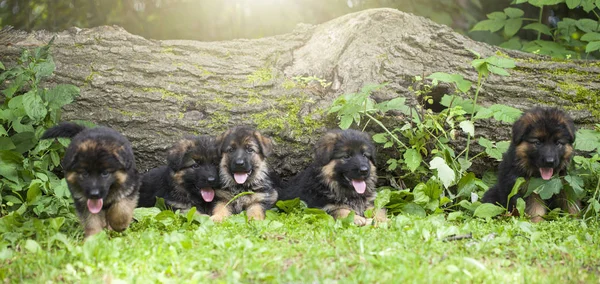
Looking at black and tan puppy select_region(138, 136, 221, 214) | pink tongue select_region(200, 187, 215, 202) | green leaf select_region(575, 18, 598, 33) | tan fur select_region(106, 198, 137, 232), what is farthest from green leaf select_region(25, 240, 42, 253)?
green leaf select_region(575, 18, 598, 33)

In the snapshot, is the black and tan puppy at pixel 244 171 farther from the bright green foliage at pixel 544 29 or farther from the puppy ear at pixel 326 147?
the bright green foliage at pixel 544 29

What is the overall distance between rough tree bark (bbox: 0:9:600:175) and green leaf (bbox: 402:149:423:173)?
2.23 ft

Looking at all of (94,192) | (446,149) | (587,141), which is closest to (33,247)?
(94,192)

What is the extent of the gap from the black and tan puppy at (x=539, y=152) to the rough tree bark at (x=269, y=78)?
944 millimetres

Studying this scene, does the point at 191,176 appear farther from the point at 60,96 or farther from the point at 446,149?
the point at 446,149

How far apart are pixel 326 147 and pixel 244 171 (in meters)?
Answer: 0.84

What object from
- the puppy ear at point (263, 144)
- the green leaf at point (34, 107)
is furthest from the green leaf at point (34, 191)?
the puppy ear at point (263, 144)

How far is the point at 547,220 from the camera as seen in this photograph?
648 centimetres

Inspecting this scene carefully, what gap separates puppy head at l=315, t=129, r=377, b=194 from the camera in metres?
6.60

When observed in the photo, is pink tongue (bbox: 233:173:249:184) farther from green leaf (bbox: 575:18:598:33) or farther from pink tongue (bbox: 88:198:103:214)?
green leaf (bbox: 575:18:598:33)

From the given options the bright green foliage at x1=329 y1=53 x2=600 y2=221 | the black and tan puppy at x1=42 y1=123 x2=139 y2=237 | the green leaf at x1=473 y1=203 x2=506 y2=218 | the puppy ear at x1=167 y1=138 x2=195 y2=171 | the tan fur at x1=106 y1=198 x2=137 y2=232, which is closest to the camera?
the black and tan puppy at x1=42 y1=123 x2=139 y2=237

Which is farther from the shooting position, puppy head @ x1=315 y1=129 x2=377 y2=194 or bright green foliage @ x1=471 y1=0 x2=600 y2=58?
bright green foliage @ x1=471 y1=0 x2=600 y2=58

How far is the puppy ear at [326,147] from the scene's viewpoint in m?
6.66

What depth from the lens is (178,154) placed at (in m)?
6.69
